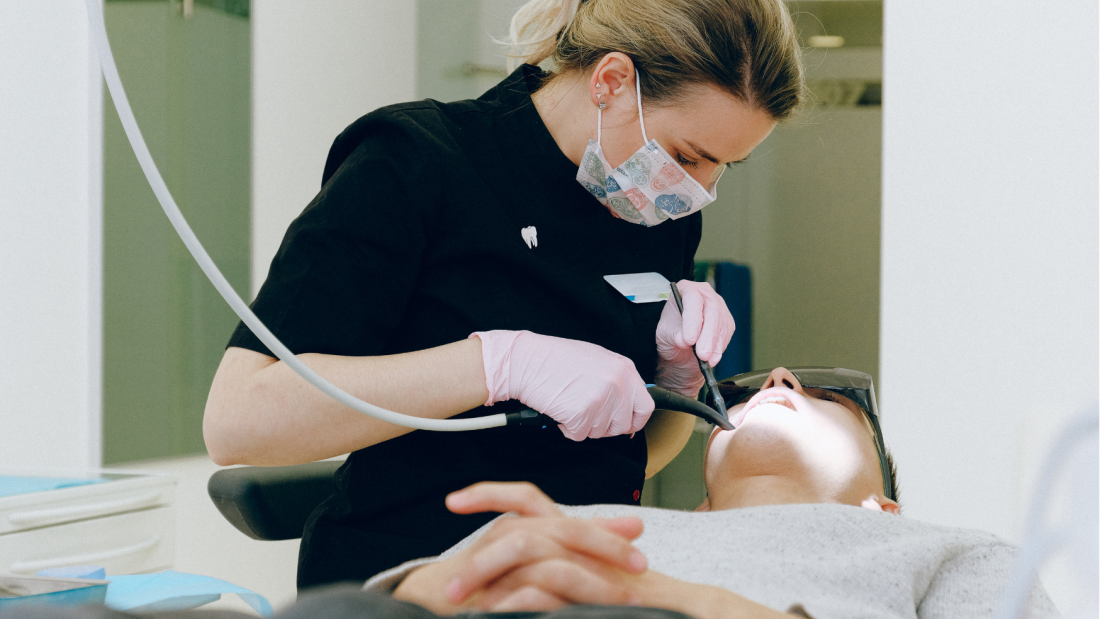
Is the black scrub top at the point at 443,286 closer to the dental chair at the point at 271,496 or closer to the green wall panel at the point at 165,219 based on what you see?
the dental chair at the point at 271,496

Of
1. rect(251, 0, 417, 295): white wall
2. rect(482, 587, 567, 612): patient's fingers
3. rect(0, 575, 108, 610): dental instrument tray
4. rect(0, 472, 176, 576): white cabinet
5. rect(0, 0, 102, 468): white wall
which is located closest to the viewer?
rect(482, 587, 567, 612): patient's fingers

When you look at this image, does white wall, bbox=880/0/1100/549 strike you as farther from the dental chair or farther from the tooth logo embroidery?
Answer: the dental chair

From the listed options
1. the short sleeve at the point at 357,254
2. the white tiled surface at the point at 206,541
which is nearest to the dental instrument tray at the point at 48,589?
the short sleeve at the point at 357,254

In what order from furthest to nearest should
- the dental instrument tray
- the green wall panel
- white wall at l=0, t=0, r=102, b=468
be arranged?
the green wall panel
white wall at l=0, t=0, r=102, b=468
the dental instrument tray

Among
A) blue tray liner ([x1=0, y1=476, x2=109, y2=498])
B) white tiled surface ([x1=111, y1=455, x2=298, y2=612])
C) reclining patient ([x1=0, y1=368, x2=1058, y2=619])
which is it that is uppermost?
reclining patient ([x1=0, y1=368, x2=1058, y2=619])

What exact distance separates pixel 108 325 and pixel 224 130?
0.69m

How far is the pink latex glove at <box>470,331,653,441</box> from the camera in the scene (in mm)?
1099

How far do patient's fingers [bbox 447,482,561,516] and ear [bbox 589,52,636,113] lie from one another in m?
0.70

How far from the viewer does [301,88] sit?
271 centimetres

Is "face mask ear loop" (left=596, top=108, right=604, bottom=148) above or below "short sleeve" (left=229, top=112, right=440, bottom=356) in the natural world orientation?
above

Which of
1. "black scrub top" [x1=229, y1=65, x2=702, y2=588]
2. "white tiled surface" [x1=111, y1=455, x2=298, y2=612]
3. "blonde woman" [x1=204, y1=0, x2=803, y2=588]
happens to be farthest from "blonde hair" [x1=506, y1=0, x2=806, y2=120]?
"white tiled surface" [x1=111, y1=455, x2=298, y2=612]

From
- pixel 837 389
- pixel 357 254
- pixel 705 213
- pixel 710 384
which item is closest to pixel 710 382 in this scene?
pixel 710 384

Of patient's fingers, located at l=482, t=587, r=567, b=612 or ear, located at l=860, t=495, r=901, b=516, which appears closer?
patient's fingers, located at l=482, t=587, r=567, b=612

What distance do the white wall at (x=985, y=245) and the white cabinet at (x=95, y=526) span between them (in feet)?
5.50
